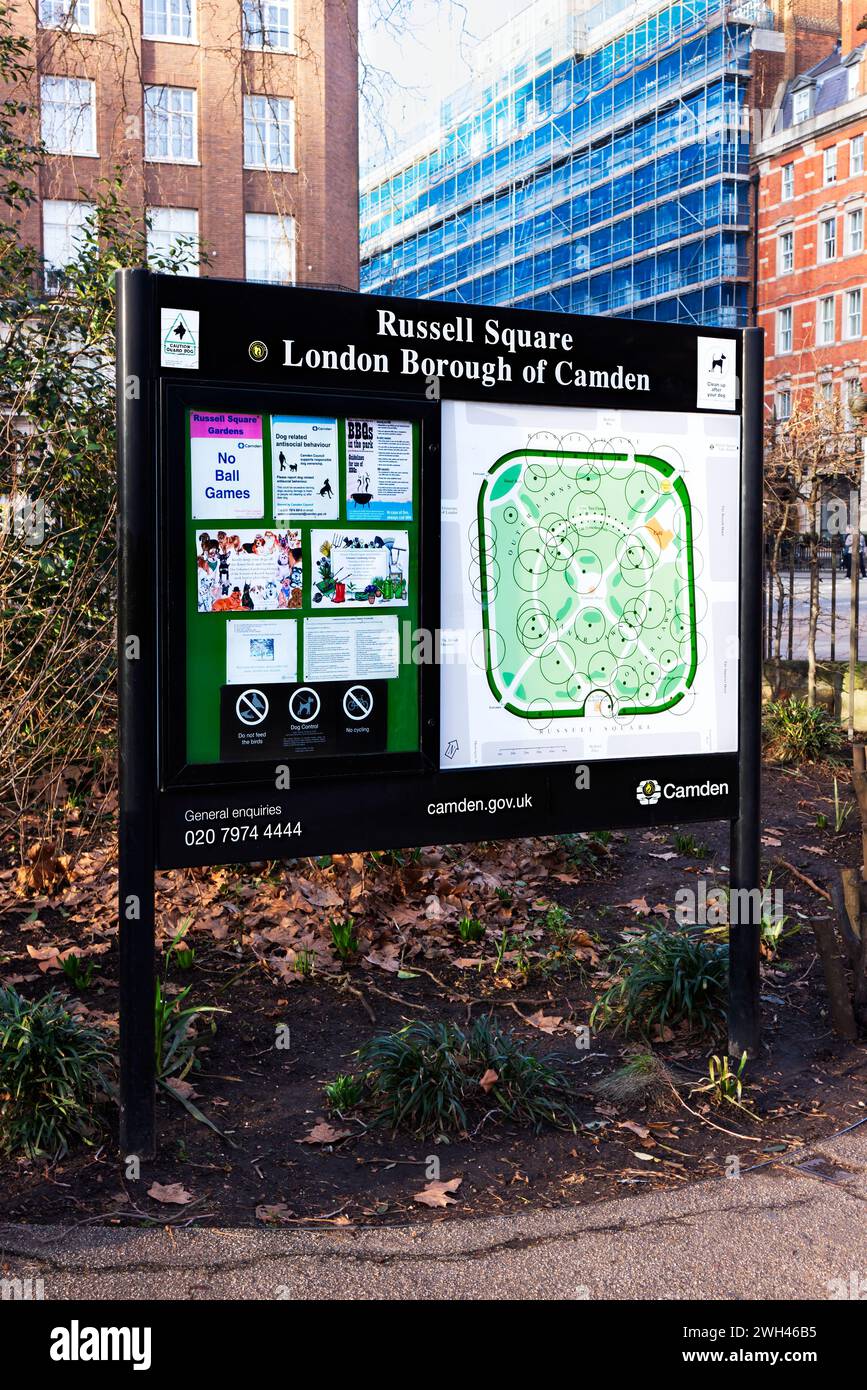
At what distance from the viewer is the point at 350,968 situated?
5.62 metres

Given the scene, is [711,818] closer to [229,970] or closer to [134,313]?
[229,970]

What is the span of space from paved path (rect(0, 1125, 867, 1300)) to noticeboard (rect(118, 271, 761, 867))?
1.05 metres

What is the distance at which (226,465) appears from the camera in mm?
3848

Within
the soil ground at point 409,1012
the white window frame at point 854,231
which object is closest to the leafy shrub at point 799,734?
the soil ground at point 409,1012

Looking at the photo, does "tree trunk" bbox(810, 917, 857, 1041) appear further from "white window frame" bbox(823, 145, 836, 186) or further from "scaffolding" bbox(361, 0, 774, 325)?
"white window frame" bbox(823, 145, 836, 186)

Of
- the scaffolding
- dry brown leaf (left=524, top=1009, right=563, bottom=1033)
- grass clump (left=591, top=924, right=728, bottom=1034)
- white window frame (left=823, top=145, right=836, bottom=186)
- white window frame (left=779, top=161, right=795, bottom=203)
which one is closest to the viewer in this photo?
grass clump (left=591, top=924, right=728, bottom=1034)

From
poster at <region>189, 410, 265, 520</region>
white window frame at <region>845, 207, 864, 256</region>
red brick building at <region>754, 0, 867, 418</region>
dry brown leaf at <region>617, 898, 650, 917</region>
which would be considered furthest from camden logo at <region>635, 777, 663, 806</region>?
white window frame at <region>845, 207, 864, 256</region>

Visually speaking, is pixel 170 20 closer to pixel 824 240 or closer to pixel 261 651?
pixel 824 240

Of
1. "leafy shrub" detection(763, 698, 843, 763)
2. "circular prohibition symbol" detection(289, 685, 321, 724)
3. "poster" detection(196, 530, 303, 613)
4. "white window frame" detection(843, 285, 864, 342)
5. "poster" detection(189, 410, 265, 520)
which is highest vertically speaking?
"white window frame" detection(843, 285, 864, 342)

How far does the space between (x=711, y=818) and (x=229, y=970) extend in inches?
83.2

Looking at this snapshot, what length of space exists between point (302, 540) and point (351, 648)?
1.18 feet

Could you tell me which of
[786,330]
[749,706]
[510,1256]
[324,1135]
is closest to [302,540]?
[749,706]

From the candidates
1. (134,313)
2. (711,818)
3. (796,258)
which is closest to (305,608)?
(134,313)

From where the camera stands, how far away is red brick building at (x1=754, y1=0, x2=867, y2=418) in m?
54.7
